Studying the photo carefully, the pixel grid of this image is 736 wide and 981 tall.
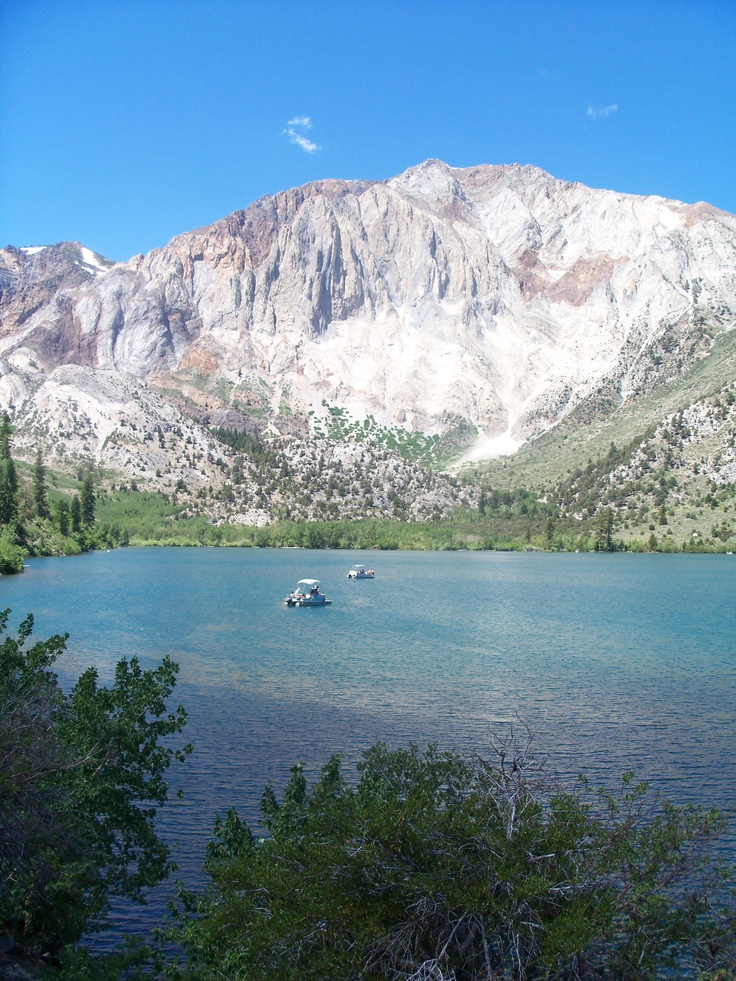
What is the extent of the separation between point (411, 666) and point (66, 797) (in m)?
35.3

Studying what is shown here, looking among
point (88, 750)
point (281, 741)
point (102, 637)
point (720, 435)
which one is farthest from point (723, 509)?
point (88, 750)

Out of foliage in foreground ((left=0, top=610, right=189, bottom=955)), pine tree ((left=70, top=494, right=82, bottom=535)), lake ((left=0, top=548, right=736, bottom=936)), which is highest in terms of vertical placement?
pine tree ((left=70, top=494, right=82, bottom=535))

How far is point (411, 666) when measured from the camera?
50.1 metres

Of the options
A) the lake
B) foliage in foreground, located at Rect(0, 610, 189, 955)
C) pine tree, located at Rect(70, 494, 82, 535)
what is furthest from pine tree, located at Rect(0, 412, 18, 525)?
foliage in foreground, located at Rect(0, 610, 189, 955)

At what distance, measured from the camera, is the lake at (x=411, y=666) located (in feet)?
100

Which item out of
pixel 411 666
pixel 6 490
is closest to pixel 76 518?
pixel 6 490

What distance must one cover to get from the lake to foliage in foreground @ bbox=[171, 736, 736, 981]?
946 cm

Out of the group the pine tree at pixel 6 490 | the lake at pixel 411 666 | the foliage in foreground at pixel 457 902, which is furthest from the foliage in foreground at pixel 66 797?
the pine tree at pixel 6 490

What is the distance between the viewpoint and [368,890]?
38.9 feet

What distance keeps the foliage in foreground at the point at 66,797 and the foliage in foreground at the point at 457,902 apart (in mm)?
3295

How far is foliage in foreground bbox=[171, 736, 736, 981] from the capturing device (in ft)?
36.7

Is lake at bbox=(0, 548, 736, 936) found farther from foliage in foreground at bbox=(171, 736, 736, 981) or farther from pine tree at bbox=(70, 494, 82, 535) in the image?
pine tree at bbox=(70, 494, 82, 535)

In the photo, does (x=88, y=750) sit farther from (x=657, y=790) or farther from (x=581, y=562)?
(x=581, y=562)

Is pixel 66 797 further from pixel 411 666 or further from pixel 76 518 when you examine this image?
pixel 76 518
